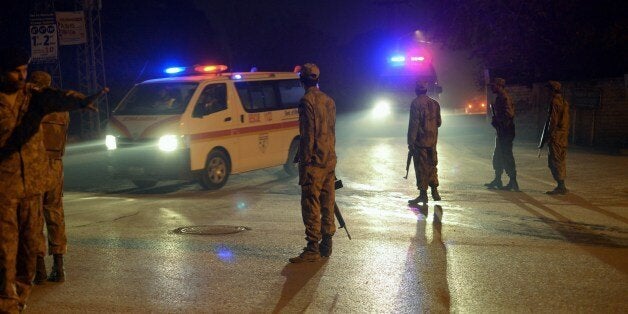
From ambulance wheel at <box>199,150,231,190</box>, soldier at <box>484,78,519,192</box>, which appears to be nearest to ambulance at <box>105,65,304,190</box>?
ambulance wheel at <box>199,150,231,190</box>

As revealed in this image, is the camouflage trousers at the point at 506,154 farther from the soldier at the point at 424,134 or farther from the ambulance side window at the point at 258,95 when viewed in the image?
the ambulance side window at the point at 258,95

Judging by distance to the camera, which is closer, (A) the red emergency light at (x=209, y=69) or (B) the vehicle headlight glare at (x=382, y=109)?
(A) the red emergency light at (x=209, y=69)

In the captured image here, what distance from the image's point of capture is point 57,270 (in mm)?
6375

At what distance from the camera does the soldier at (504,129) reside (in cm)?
1202

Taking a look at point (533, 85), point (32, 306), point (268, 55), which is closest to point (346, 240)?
point (32, 306)

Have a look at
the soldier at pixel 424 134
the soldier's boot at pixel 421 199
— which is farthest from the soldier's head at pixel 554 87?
the soldier's boot at pixel 421 199

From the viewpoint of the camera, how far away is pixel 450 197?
11.6 meters

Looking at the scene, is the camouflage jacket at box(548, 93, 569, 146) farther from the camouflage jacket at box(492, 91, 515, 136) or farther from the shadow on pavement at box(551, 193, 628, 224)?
the shadow on pavement at box(551, 193, 628, 224)

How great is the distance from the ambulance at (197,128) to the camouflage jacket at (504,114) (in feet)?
14.2

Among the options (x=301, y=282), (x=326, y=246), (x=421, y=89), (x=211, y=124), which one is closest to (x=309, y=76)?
(x=326, y=246)

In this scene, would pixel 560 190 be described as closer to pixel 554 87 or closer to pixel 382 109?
pixel 554 87

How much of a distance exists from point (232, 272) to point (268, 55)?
64.6 m

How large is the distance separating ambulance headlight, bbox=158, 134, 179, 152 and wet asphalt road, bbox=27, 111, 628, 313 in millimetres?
817

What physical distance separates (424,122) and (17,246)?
21.5 ft
